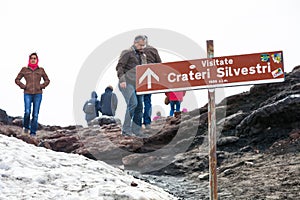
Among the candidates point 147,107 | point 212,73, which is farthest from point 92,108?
point 212,73

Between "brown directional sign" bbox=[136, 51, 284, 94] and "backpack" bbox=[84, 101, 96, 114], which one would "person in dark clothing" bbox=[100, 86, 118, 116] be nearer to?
"backpack" bbox=[84, 101, 96, 114]

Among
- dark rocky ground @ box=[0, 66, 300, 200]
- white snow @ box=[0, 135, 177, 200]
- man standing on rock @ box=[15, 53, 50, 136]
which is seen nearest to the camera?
white snow @ box=[0, 135, 177, 200]

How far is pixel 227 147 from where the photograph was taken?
434 inches

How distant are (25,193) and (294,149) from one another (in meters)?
6.13

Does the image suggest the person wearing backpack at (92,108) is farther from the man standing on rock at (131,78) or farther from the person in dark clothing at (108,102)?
the man standing on rock at (131,78)

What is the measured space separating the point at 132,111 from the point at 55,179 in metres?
5.68

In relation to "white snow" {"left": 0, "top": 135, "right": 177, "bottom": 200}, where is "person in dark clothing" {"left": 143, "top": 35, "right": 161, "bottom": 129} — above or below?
above

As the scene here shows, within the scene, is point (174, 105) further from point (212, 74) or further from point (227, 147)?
point (212, 74)

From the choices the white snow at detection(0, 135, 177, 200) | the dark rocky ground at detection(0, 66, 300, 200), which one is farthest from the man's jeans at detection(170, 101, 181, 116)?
the white snow at detection(0, 135, 177, 200)

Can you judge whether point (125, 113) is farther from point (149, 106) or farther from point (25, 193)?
point (25, 193)

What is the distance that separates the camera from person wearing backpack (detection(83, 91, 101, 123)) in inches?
721

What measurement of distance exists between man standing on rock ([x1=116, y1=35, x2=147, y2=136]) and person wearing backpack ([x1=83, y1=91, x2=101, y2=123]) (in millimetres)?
6386

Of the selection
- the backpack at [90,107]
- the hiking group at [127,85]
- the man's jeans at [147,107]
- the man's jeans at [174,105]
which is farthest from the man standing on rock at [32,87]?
the man's jeans at [174,105]

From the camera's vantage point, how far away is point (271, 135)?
35.0ft
